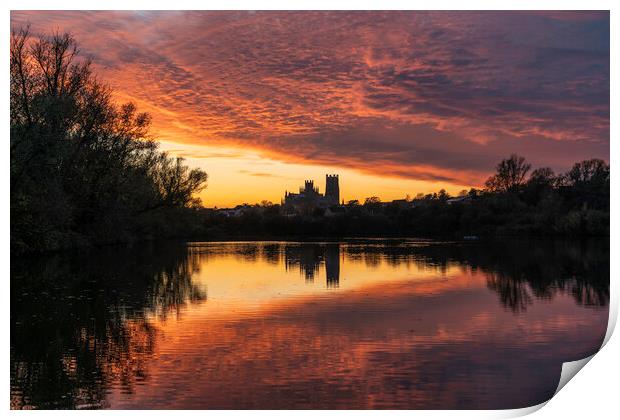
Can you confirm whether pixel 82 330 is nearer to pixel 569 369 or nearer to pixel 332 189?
pixel 569 369

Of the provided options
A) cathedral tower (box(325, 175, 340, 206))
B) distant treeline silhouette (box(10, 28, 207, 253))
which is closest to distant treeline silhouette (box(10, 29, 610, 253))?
distant treeline silhouette (box(10, 28, 207, 253))

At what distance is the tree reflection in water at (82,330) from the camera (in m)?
7.53

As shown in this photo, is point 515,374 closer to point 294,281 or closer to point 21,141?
point 294,281

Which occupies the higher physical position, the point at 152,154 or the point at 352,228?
the point at 152,154

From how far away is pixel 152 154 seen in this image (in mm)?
39781

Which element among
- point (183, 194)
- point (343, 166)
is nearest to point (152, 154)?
point (183, 194)

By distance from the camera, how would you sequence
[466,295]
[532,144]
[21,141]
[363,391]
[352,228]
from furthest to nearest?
[352,228] → [532,144] → [21,141] → [466,295] → [363,391]

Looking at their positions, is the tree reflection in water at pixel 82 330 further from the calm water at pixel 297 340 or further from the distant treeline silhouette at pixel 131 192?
the distant treeline silhouette at pixel 131 192

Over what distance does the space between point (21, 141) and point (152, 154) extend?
2030cm

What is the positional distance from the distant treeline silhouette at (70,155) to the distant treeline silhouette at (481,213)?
17073mm

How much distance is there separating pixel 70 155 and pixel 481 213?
3314 centimetres

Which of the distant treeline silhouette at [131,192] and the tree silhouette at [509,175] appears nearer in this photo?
the distant treeline silhouette at [131,192]

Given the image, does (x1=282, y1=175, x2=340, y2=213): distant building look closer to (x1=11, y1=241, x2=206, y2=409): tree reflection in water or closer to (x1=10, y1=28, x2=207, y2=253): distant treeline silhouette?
(x1=10, y1=28, x2=207, y2=253): distant treeline silhouette

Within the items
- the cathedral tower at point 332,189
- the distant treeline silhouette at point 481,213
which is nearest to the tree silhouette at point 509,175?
the distant treeline silhouette at point 481,213
